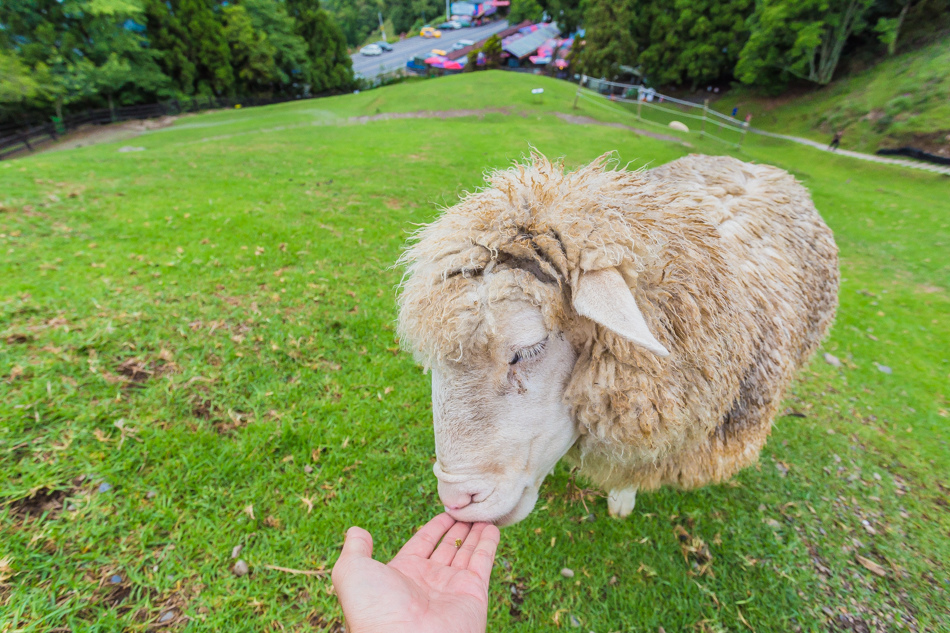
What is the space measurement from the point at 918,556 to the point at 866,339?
14.2ft

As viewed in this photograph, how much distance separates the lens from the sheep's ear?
4.74 feet

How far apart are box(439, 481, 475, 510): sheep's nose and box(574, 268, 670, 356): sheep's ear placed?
972 mm

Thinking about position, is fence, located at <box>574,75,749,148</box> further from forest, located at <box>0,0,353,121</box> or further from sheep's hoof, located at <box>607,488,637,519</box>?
forest, located at <box>0,0,353,121</box>

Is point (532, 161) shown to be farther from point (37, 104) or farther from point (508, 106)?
point (37, 104)

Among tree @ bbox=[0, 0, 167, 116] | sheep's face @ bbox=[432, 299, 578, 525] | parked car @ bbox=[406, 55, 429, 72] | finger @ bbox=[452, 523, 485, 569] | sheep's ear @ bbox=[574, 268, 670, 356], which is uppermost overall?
parked car @ bbox=[406, 55, 429, 72]

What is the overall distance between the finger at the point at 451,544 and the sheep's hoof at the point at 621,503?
5.32ft

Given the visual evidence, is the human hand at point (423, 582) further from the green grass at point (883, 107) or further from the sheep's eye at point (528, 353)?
the green grass at point (883, 107)

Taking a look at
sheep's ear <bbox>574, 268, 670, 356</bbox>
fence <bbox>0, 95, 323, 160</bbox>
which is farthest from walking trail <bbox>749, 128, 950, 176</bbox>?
fence <bbox>0, 95, 323, 160</bbox>

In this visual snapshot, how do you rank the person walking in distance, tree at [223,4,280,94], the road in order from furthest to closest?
the road, tree at [223,4,280,94], the person walking in distance

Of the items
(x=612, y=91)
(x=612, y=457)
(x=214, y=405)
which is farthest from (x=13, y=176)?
(x=612, y=91)

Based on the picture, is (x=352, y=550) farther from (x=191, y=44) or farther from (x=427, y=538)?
(x=191, y=44)

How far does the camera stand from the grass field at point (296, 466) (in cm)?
235

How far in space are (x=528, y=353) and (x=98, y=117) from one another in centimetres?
3363

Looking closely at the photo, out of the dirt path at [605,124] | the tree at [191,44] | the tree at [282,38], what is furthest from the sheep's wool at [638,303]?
the tree at [282,38]
